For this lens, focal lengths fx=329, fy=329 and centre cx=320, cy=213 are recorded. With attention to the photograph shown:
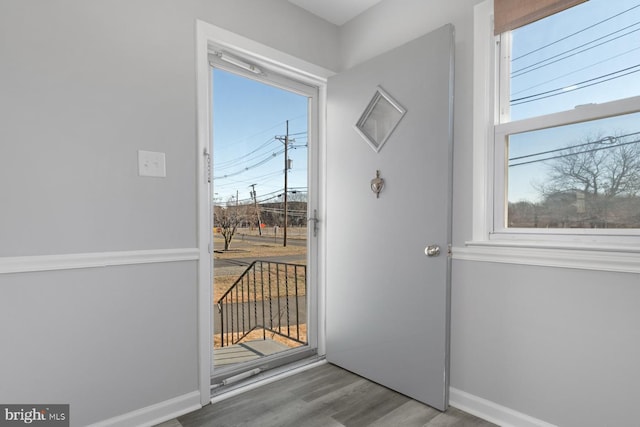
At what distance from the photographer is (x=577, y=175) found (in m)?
1.50

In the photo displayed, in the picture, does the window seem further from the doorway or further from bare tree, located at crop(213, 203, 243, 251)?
bare tree, located at crop(213, 203, 243, 251)

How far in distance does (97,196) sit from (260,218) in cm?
102

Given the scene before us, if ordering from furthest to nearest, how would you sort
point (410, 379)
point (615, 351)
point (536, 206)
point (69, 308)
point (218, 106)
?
point (218, 106)
point (410, 379)
point (536, 206)
point (69, 308)
point (615, 351)

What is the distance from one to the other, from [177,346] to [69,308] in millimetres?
545

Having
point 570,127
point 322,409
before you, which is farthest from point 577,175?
point 322,409

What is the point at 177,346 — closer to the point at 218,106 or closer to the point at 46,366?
the point at 46,366

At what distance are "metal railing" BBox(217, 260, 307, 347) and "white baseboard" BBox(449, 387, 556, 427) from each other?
1147mm

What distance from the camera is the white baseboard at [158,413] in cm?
158

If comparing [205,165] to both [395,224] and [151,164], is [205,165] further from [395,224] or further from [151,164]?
[395,224]

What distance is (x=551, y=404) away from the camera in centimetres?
151

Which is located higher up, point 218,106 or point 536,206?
point 218,106

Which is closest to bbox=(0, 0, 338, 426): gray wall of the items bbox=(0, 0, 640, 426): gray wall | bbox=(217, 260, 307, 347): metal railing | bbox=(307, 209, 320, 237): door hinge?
bbox=(0, 0, 640, 426): gray wall

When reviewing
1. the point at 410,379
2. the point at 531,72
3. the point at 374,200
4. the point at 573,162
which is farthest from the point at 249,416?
the point at 531,72

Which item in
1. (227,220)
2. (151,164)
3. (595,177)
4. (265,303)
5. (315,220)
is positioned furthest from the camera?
(315,220)
